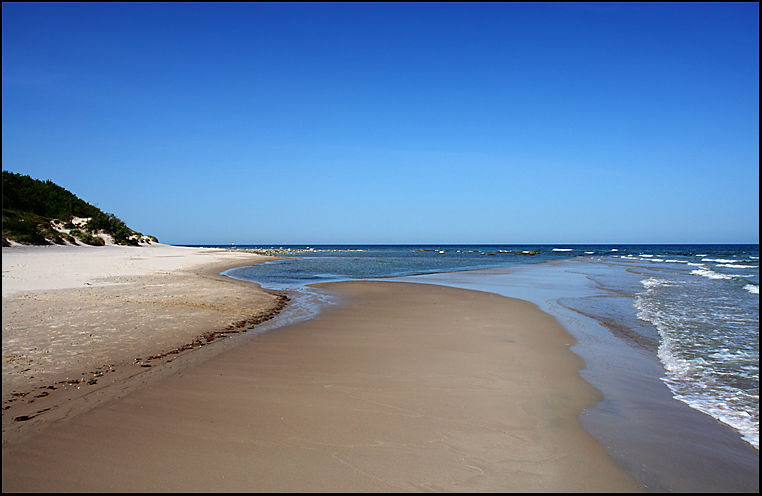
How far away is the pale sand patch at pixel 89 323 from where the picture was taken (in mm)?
5332

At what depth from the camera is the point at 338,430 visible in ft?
13.7

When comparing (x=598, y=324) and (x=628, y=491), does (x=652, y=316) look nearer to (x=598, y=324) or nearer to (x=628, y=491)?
(x=598, y=324)

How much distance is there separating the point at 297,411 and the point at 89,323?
A: 250 inches

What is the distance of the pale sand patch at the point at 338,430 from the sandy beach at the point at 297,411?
0.02m

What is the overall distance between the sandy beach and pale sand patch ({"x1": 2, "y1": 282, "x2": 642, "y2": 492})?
18 millimetres

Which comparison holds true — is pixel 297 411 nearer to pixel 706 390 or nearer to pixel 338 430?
pixel 338 430

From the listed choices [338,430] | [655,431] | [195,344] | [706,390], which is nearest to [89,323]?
[195,344]

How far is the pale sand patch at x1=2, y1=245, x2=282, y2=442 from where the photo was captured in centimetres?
533

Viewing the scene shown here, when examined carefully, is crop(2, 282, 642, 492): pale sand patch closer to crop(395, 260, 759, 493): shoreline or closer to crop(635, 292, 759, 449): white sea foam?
crop(395, 260, 759, 493): shoreline

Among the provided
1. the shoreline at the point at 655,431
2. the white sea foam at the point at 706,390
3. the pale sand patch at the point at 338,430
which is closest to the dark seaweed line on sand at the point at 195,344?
the pale sand patch at the point at 338,430

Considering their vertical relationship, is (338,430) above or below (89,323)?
→ below

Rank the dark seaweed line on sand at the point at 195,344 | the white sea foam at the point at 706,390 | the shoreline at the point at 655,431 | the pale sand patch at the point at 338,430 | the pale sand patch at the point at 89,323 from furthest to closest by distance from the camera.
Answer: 1. the pale sand patch at the point at 89,323
2. the white sea foam at the point at 706,390
3. the dark seaweed line on sand at the point at 195,344
4. the shoreline at the point at 655,431
5. the pale sand patch at the point at 338,430

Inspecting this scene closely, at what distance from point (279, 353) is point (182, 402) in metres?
2.40

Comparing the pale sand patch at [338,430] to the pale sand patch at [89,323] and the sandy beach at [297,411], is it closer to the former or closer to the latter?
the sandy beach at [297,411]
